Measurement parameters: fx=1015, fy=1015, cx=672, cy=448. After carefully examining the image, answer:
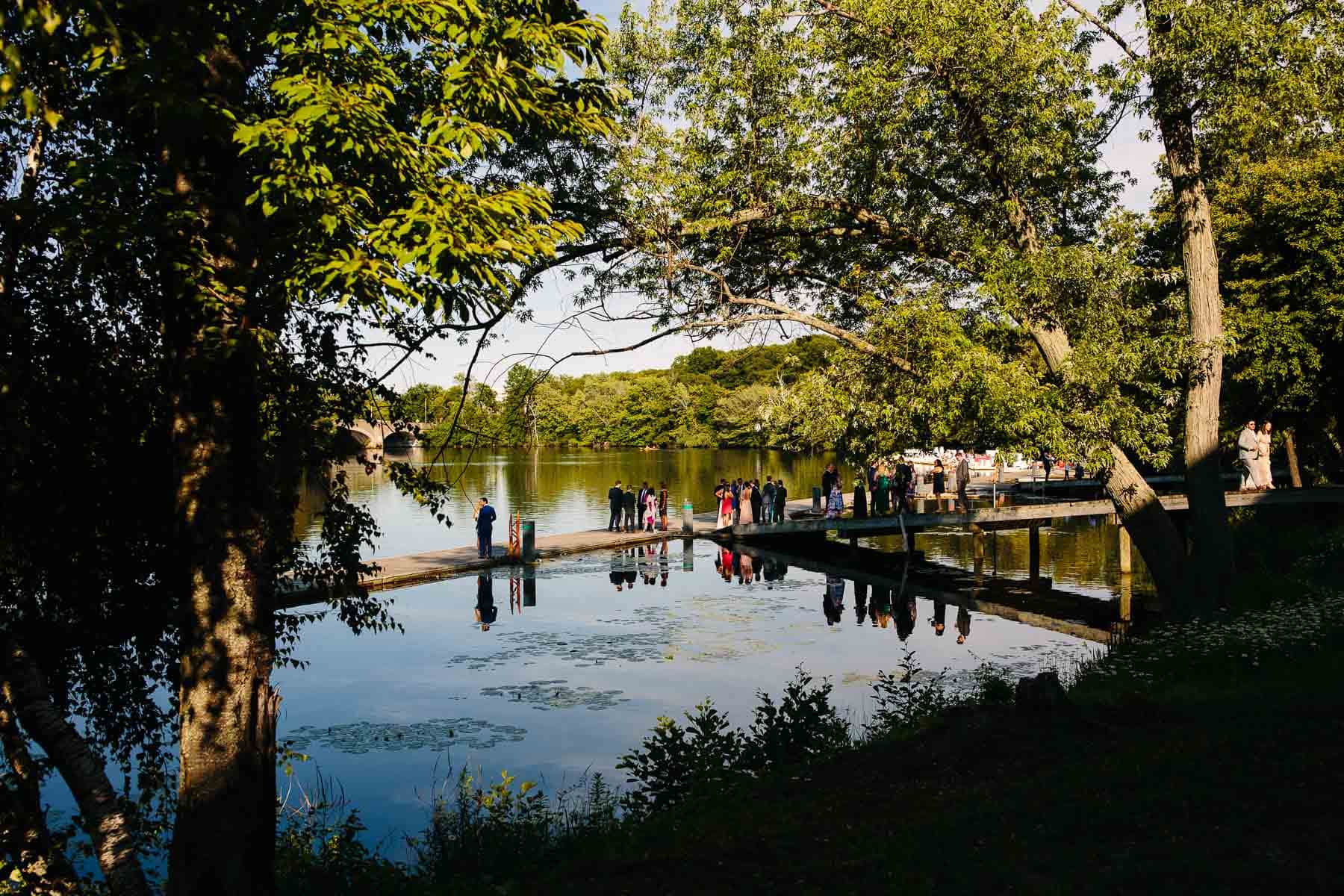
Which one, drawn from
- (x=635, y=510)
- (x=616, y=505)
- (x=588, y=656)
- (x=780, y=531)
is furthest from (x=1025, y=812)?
(x=635, y=510)

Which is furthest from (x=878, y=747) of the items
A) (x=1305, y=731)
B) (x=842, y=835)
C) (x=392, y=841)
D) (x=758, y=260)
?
(x=758, y=260)

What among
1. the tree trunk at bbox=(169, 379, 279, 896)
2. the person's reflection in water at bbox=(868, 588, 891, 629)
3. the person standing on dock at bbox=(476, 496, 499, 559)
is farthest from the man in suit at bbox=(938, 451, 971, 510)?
the tree trunk at bbox=(169, 379, 279, 896)

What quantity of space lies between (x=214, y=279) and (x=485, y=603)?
773 inches

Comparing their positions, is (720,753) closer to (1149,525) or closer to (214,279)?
(214,279)

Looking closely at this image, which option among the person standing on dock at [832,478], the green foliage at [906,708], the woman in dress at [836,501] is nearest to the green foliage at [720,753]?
the green foliage at [906,708]

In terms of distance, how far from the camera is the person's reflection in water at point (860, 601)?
2503 cm

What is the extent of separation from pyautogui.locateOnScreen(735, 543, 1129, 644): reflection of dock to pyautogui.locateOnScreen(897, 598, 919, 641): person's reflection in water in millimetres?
774

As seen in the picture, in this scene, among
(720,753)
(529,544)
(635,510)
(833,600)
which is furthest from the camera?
(635,510)

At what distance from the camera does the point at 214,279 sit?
681cm

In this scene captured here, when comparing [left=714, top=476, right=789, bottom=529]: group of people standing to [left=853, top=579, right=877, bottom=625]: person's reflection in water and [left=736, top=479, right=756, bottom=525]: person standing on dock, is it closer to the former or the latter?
[left=736, top=479, right=756, bottom=525]: person standing on dock

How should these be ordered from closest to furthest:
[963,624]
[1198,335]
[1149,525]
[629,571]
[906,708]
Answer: [906,708], [1198,335], [1149,525], [963,624], [629,571]

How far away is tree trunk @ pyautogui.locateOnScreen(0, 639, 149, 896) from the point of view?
6.35m

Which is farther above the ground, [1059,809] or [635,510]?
[635,510]

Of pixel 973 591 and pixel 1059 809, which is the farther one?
pixel 973 591
